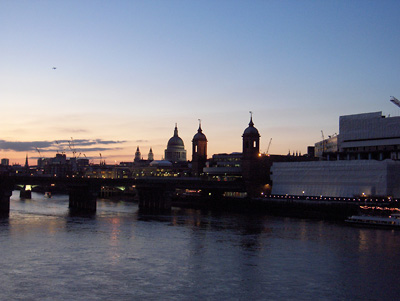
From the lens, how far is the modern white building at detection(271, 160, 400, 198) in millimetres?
118375

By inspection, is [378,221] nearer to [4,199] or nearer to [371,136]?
[371,136]

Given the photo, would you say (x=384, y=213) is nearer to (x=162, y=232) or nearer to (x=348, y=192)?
(x=348, y=192)

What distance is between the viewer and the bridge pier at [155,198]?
138175mm

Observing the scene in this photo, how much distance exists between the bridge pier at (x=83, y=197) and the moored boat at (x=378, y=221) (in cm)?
6422

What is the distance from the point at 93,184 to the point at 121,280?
88738 millimetres

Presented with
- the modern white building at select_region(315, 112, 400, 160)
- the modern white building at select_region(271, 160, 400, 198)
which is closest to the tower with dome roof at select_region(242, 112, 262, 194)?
the modern white building at select_region(271, 160, 400, 198)

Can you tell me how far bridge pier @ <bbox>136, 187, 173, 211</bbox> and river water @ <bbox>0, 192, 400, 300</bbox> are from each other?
51.0m

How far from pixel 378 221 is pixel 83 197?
75249 millimetres

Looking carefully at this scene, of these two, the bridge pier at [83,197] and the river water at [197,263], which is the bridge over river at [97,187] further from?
the river water at [197,263]

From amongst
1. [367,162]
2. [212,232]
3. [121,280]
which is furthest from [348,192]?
[121,280]

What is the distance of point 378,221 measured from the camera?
8781 cm

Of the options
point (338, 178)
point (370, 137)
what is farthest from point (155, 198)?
point (370, 137)

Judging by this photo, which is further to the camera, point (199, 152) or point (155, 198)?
point (199, 152)

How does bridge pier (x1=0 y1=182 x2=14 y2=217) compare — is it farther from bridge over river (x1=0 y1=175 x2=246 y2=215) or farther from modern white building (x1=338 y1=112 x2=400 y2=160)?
modern white building (x1=338 y1=112 x2=400 y2=160)
